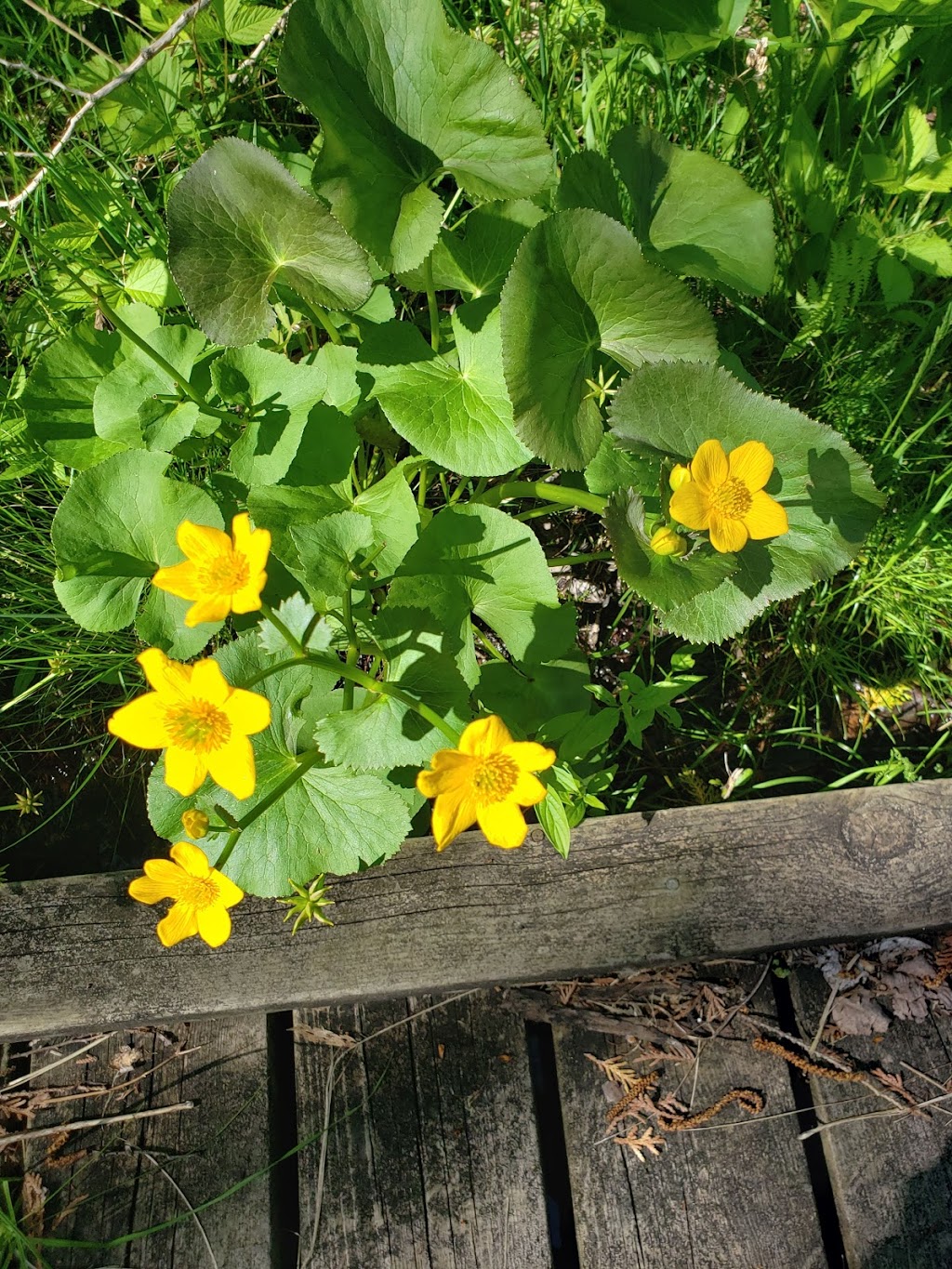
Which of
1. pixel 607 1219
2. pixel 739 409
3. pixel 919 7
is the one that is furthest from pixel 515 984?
pixel 919 7

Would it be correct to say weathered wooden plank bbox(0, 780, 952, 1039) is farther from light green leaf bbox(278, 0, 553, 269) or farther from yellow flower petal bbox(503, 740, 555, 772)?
light green leaf bbox(278, 0, 553, 269)

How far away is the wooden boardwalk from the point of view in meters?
1.75

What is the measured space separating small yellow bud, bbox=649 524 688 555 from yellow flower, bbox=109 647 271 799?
60cm

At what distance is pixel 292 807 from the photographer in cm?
162

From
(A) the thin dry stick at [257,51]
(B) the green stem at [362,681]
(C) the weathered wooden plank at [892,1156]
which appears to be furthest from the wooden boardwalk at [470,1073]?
(A) the thin dry stick at [257,51]

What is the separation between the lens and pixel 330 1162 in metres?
1.79

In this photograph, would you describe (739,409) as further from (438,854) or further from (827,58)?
(827,58)

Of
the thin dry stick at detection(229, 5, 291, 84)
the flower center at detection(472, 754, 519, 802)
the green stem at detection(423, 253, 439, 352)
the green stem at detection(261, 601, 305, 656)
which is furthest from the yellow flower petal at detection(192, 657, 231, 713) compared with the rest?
the thin dry stick at detection(229, 5, 291, 84)

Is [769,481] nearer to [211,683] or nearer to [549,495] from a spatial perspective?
[549,495]

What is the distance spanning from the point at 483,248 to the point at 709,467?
2.41 feet

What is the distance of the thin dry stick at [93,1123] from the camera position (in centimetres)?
183

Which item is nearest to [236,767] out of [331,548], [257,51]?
[331,548]

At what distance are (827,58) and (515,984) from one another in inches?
82.1

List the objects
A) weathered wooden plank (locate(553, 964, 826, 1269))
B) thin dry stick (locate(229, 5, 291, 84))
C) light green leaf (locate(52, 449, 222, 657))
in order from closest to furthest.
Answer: light green leaf (locate(52, 449, 222, 657)), weathered wooden plank (locate(553, 964, 826, 1269)), thin dry stick (locate(229, 5, 291, 84))
